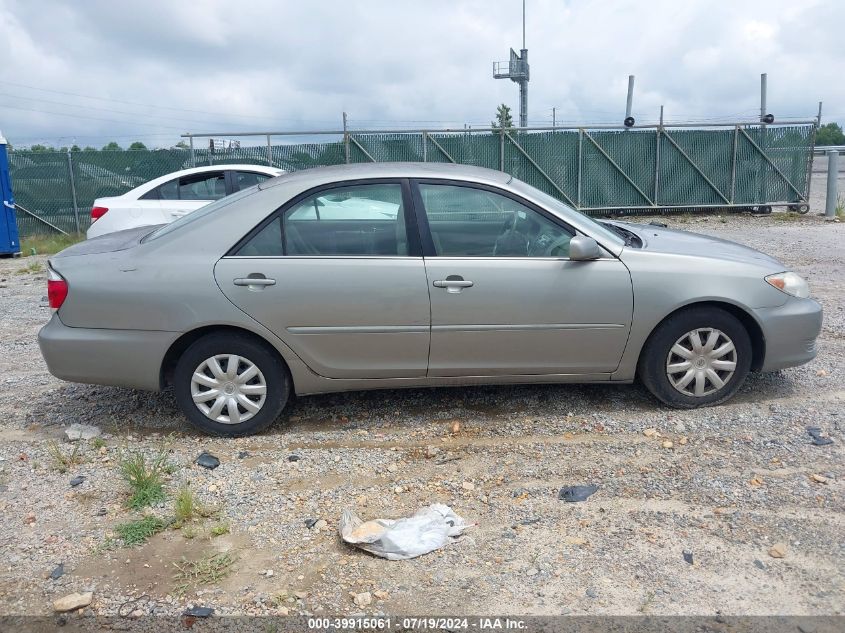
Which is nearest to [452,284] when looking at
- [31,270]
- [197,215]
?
[197,215]

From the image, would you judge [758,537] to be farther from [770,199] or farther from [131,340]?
[770,199]

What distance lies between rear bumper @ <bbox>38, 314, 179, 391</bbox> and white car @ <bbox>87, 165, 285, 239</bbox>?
17.5ft

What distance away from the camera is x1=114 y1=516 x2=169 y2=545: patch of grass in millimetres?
3574

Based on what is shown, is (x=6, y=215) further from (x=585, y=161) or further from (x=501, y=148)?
(x=585, y=161)

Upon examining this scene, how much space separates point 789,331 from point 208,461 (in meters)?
3.72

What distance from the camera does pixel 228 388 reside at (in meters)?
4.64

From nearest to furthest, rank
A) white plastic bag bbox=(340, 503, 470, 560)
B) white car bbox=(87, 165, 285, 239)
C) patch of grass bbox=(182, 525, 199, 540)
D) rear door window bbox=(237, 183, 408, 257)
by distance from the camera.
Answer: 1. white plastic bag bbox=(340, 503, 470, 560)
2. patch of grass bbox=(182, 525, 199, 540)
3. rear door window bbox=(237, 183, 408, 257)
4. white car bbox=(87, 165, 285, 239)

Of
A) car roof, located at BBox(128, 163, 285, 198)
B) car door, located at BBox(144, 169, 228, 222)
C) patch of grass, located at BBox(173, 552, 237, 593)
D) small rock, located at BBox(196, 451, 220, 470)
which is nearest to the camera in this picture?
patch of grass, located at BBox(173, 552, 237, 593)

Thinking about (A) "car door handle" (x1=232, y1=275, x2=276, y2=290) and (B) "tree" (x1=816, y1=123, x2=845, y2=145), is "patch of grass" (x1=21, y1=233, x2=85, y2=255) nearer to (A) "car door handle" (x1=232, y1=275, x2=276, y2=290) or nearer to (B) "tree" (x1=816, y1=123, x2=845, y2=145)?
(A) "car door handle" (x1=232, y1=275, x2=276, y2=290)

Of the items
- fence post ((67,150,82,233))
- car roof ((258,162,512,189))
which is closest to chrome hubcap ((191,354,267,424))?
car roof ((258,162,512,189))

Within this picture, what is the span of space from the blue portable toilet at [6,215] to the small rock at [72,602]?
12791 mm

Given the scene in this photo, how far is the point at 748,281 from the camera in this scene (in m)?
4.75

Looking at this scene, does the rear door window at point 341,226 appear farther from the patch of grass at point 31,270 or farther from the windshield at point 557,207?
the patch of grass at point 31,270

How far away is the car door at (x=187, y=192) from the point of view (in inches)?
391
